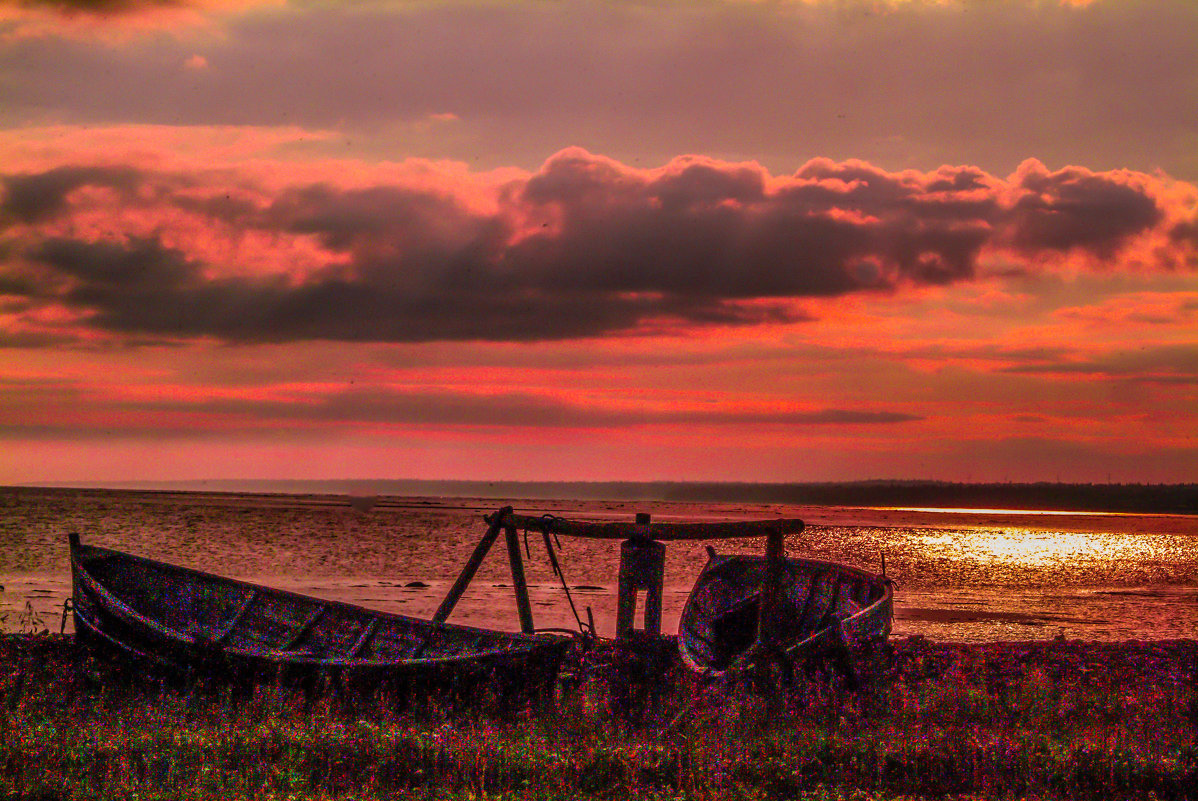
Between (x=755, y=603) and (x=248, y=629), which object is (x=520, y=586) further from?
(x=248, y=629)

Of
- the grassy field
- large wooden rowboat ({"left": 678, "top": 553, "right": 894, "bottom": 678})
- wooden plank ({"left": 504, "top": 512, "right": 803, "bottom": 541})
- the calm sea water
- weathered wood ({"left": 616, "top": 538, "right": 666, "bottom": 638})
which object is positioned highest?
wooden plank ({"left": 504, "top": 512, "right": 803, "bottom": 541})

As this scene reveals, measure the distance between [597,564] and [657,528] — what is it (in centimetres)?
2431

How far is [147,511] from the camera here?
68.8 meters

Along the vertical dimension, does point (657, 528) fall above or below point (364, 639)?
above

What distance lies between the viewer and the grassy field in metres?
8.77

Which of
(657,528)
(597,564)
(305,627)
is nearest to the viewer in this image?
(657,528)

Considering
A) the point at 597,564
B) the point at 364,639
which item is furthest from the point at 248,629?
the point at 597,564

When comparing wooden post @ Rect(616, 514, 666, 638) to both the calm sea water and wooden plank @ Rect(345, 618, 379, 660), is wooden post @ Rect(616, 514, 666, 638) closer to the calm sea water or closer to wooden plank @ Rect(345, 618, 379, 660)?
wooden plank @ Rect(345, 618, 379, 660)

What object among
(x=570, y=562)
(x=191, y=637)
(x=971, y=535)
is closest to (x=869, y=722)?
(x=191, y=637)

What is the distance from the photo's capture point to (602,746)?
9680 mm

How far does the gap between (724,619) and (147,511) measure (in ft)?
208

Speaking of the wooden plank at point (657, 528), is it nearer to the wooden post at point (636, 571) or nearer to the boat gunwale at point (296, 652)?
the wooden post at point (636, 571)

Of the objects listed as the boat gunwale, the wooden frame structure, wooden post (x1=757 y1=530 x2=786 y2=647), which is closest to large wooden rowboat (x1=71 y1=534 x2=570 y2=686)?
the boat gunwale

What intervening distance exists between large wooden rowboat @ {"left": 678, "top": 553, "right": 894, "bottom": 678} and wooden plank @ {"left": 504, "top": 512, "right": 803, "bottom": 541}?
0.70 metres
